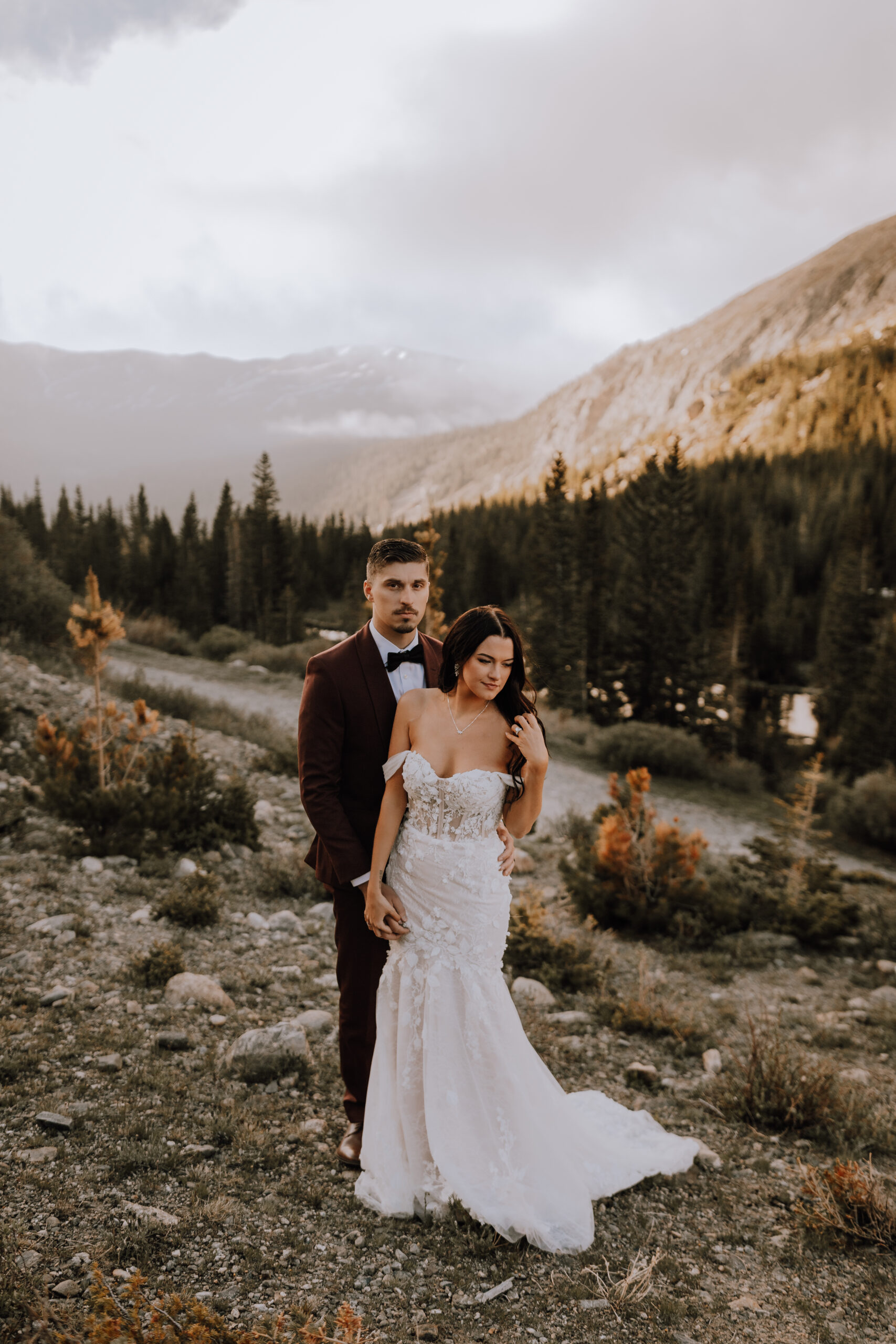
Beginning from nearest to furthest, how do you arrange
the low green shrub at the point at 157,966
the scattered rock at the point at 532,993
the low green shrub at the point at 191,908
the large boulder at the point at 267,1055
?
the large boulder at the point at 267,1055, the low green shrub at the point at 157,966, the scattered rock at the point at 532,993, the low green shrub at the point at 191,908

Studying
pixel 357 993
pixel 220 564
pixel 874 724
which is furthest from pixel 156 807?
pixel 220 564

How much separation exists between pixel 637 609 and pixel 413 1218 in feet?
91.7

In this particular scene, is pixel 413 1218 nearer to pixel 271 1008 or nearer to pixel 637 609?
pixel 271 1008

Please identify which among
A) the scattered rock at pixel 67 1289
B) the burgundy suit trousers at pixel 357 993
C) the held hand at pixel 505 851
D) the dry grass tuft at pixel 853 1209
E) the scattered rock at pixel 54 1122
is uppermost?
the held hand at pixel 505 851

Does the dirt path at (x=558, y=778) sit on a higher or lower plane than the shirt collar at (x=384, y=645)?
lower

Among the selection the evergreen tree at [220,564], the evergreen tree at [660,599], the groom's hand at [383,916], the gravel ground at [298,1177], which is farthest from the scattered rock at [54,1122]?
the evergreen tree at [220,564]

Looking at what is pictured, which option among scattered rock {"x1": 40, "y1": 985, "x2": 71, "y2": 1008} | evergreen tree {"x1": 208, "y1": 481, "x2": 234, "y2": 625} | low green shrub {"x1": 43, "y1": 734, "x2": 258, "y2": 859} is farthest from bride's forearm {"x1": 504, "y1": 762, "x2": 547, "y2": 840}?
evergreen tree {"x1": 208, "y1": 481, "x2": 234, "y2": 625}

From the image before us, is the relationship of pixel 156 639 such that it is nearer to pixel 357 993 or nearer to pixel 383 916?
pixel 357 993

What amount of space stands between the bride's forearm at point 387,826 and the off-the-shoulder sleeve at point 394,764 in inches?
1.2

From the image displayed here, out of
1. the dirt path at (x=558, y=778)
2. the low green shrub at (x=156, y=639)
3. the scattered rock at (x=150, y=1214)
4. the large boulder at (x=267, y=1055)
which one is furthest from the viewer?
the low green shrub at (x=156, y=639)

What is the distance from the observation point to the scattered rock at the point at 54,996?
4.16 metres

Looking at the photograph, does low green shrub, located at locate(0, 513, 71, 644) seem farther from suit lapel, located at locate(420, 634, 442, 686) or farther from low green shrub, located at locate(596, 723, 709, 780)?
suit lapel, located at locate(420, 634, 442, 686)

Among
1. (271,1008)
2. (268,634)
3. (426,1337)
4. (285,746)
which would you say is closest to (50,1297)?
(426,1337)

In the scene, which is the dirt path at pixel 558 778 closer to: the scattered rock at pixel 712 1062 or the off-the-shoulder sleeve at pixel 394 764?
the scattered rock at pixel 712 1062
